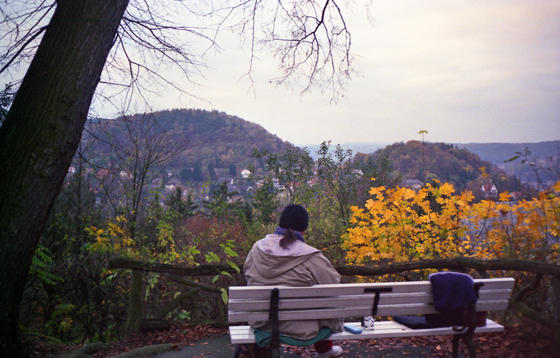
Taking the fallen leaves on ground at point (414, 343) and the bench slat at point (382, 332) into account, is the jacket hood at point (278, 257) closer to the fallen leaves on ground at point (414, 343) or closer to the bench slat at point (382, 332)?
the bench slat at point (382, 332)

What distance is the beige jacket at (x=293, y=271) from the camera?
2922 mm

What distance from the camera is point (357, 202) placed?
11.8m

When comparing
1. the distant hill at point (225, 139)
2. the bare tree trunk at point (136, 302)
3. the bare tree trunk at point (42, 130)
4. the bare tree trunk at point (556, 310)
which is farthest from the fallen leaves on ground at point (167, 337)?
the distant hill at point (225, 139)

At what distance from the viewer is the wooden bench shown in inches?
113

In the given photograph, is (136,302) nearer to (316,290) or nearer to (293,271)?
(293,271)

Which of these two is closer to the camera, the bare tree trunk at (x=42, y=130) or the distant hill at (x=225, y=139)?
the bare tree trunk at (x=42, y=130)

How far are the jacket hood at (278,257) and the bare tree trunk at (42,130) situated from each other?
1604 millimetres

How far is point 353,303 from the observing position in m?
2.98

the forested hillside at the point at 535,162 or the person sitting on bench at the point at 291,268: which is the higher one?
the forested hillside at the point at 535,162

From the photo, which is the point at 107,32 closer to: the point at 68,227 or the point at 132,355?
the point at 132,355

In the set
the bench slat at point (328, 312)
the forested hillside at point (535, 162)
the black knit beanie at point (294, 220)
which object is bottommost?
the bench slat at point (328, 312)

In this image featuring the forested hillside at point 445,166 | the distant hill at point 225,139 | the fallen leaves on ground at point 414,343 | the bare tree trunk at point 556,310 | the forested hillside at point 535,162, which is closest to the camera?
the bare tree trunk at point 556,310

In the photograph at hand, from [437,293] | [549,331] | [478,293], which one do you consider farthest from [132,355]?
[549,331]

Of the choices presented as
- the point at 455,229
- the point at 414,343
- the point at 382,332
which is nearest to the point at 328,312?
the point at 382,332
